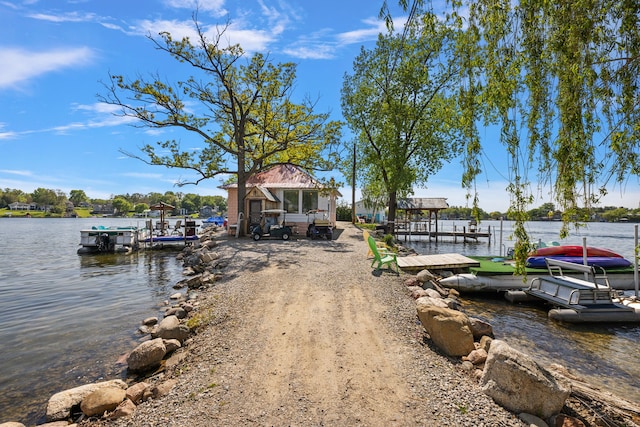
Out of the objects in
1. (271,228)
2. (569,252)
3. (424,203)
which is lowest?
(569,252)

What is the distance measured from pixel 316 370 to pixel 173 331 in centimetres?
332

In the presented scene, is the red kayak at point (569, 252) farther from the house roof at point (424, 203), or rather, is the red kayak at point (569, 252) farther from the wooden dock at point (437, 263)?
the house roof at point (424, 203)

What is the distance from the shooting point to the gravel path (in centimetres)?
353

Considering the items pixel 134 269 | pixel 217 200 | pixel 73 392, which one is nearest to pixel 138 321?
pixel 73 392

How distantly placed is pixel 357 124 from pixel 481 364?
22979 millimetres

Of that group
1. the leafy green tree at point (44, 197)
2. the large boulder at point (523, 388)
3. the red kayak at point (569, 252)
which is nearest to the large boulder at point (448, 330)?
the large boulder at point (523, 388)

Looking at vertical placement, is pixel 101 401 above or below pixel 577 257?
below

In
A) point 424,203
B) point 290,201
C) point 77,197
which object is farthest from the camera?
point 77,197

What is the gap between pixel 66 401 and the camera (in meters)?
4.27

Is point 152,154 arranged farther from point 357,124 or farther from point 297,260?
point 357,124

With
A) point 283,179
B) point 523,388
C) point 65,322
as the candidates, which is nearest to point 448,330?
point 523,388

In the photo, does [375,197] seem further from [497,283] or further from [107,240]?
[497,283]

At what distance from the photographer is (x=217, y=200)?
5753 inches

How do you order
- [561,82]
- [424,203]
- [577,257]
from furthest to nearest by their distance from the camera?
[424,203], [577,257], [561,82]
